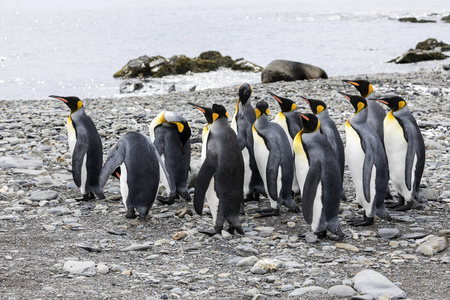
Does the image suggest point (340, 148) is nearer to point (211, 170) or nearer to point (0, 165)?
point (211, 170)

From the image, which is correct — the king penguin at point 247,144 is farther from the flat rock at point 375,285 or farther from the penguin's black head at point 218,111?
the flat rock at point 375,285

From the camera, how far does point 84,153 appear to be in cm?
549

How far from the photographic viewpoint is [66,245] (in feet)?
14.0

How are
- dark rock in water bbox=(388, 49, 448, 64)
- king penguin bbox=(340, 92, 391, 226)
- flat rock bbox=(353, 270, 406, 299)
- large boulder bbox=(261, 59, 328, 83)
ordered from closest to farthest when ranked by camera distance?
flat rock bbox=(353, 270, 406, 299), king penguin bbox=(340, 92, 391, 226), large boulder bbox=(261, 59, 328, 83), dark rock in water bbox=(388, 49, 448, 64)

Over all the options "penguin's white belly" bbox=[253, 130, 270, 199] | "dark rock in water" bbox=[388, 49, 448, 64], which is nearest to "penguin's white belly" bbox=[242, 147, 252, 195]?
"penguin's white belly" bbox=[253, 130, 270, 199]

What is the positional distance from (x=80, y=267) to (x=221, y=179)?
1.35 m

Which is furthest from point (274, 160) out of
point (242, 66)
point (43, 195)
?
point (242, 66)

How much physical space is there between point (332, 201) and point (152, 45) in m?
38.6

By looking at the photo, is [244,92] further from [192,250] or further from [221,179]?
[192,250]

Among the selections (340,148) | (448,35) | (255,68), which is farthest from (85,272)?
(448,35)

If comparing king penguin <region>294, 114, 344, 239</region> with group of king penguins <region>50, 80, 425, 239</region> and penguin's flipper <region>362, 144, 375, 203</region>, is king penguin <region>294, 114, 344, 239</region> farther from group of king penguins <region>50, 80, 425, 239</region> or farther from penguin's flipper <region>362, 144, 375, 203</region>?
penguin's flipper <region>362, 144, 375, 203</region>

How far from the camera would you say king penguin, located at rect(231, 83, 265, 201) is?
17.9ft

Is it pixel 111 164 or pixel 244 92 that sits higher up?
pixel 244 92

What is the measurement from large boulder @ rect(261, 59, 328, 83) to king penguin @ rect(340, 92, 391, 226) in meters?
11.2
